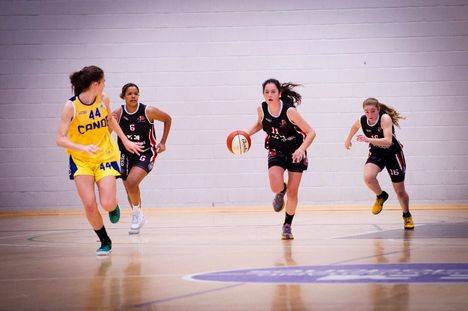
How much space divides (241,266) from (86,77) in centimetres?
232

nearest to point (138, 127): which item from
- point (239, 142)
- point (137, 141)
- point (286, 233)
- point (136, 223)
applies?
point (137, 141)

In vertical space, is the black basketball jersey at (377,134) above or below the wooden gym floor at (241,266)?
above

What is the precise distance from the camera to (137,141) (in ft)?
A: 34.9

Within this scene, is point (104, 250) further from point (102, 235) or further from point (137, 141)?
point (137, 141)

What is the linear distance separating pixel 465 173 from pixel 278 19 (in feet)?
13.0

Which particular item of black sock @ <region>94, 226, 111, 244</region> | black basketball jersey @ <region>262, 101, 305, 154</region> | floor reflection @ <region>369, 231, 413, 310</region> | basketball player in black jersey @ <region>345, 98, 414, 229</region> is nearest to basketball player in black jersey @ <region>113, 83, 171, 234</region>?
black basketball jersey @ <region>262, 101, 305, 154</region>

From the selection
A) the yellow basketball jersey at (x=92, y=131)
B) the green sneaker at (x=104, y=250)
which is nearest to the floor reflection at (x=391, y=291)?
the green sneaker at (x=104, y=250)

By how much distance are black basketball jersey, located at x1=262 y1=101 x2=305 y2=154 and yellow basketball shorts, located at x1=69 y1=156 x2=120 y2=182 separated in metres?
2.10

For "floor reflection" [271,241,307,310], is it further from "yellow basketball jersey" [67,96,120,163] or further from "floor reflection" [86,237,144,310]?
"yellow basketball jersey" [67,96,120,163]

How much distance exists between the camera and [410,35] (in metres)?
14.6

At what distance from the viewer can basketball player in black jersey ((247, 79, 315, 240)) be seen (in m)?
9.23

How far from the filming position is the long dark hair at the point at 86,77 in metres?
7.82

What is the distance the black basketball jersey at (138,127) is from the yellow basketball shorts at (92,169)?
2.67 m

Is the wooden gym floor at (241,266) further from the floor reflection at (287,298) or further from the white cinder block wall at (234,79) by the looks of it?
the white cinder block wall at (234,79)
